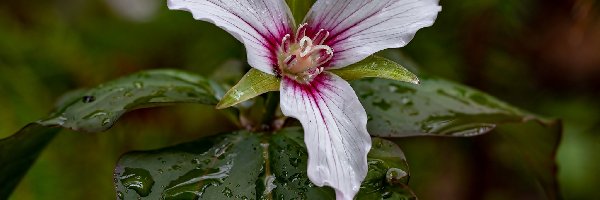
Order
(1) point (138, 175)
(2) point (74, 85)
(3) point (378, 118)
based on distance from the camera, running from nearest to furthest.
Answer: (1) point (138, 175) → (3) point (378, 118) → (2) point (74, 85)

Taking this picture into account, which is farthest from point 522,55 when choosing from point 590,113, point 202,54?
point 202,54

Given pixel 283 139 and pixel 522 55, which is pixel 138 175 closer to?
pixel 283 139

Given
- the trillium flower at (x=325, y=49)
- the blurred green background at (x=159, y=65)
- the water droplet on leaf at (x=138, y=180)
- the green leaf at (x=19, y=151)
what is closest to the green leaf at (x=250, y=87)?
the trillium flower at (x=325, y=49)

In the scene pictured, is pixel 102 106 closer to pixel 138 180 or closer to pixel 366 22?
pixel 138 180

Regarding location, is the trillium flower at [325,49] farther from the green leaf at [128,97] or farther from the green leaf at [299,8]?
the green leaf at [128,97]

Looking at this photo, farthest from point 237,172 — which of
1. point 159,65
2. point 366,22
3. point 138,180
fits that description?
point 159,65
